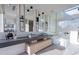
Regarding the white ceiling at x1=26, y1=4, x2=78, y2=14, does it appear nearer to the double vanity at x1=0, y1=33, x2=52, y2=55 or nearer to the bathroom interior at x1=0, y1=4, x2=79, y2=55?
the bathroom interior at x1=0, y1=4, x2=79, y2=55

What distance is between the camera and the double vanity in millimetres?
1573

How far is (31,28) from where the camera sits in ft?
5.58

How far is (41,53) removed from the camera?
169 centimetres

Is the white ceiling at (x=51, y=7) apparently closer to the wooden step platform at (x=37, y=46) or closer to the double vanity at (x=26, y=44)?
the double vanity at (x=26, y=44)

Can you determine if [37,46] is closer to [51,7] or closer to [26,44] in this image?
[26,44]

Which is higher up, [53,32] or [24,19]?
[24,19]

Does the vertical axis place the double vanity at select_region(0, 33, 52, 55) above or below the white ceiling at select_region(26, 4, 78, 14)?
below

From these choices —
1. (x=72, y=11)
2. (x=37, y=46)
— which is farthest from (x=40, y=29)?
(x=72, y=11)

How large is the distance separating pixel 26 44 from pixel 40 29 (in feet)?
1.18

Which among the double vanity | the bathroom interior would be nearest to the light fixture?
the bathroom interior
